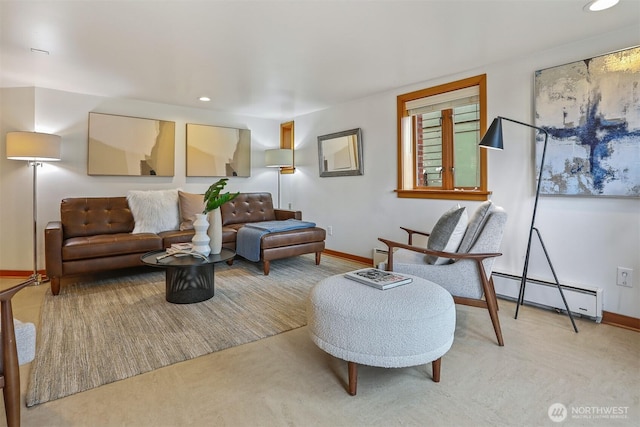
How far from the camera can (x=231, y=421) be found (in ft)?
4.79

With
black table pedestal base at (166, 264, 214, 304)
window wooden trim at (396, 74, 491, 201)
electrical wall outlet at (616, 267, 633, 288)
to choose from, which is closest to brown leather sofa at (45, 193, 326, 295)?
black table pedestal base at (166, 264, 214, 304)

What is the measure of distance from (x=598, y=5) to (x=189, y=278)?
354cm

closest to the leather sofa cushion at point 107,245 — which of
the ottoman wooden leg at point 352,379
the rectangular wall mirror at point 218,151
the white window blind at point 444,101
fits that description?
the rectangular wall mirror at point 218,151

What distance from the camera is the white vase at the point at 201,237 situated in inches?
117

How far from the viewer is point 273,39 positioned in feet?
8.57

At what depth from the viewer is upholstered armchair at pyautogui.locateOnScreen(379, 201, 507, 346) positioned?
214 cm

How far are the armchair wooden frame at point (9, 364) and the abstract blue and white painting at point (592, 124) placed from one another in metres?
3.46

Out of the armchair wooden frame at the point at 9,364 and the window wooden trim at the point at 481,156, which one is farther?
the window wooden trim at the point at 481,156

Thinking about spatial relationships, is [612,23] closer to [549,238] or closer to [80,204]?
[549,238]

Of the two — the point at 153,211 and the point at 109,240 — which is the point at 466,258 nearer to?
the point at 109,240

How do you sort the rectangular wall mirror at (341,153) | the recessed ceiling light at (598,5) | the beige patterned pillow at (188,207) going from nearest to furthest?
the recessed ceiling light at (598,5) → the beige patterned pillow at (188,207) → the rectangular wall mirror at (341,153)

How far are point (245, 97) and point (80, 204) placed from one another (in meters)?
2.29

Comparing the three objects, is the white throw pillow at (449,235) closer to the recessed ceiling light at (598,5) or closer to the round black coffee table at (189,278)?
the recessed ceiling light at (598,5)

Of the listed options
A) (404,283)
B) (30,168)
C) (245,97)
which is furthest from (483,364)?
(30,168)
